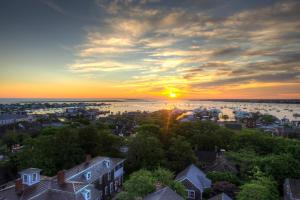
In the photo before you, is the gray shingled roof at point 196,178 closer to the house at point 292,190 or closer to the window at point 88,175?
the house at point 292,190

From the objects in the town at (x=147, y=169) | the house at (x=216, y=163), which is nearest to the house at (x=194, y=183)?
the town at (x=147, y=169)

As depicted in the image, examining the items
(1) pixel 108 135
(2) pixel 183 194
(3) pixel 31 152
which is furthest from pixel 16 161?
(2) pixel 183 194

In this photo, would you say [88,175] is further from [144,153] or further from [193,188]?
[193,188]

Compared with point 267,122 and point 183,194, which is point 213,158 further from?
point 267,122

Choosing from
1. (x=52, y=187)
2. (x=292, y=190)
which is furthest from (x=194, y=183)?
(x=52, y=187)

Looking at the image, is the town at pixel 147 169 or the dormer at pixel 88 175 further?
the dormer at pixel 88 175

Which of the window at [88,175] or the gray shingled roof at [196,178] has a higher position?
the window at [88,175]

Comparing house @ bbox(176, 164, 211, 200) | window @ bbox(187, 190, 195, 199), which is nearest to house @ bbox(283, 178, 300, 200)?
house @ bbox(176, 164, 211, 200)

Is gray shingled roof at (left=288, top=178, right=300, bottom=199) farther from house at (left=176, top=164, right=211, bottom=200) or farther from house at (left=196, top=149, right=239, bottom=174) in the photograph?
house at (left=176, top=164, right=211, bottom=200)
